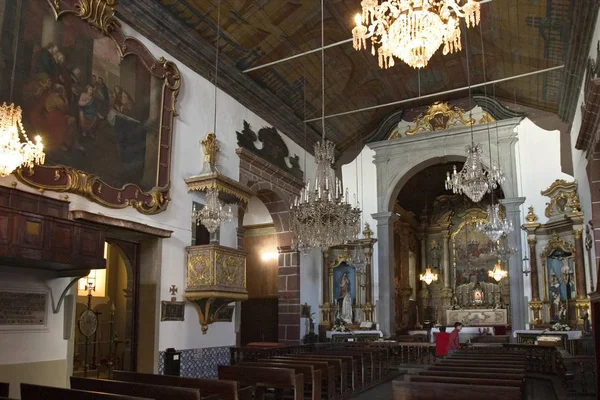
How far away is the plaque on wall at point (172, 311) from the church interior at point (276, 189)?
48 mm

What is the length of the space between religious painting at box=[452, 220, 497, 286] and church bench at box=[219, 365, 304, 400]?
1597 centimetres

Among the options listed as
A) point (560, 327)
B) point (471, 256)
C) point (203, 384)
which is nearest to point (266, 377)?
point (203, 384)

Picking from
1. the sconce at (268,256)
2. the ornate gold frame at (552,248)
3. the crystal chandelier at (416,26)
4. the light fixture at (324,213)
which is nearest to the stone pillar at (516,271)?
the ornate gold frame at (552,248)

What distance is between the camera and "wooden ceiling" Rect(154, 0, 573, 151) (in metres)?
10.5

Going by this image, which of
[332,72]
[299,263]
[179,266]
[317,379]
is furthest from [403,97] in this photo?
[317,379]

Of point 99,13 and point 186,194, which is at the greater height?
point 99,13

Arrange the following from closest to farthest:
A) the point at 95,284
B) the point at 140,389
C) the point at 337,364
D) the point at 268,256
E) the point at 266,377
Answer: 1. the point at 140,389
2. the point at 266,377
3. the point at 337,364
4. the point at 95,284
5. the point at 268,256

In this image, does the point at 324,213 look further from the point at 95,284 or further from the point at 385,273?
the point at 385,273

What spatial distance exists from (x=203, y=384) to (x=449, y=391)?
2570 millimetres

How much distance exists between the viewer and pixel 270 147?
44.7ft

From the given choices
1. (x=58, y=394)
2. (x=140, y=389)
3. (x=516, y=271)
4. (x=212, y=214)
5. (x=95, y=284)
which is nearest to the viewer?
(x=58, y=394)

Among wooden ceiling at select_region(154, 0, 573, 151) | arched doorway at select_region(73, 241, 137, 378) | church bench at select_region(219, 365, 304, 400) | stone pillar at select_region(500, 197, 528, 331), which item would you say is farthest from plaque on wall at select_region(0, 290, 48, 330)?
stone pillar at select_region(500, 197, 528, 331)

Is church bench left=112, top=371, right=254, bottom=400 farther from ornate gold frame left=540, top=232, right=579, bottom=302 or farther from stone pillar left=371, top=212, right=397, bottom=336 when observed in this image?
ornate gold frame left=540, top=232, right=579, bottom=302

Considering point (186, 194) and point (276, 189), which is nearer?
point (186, 194)
